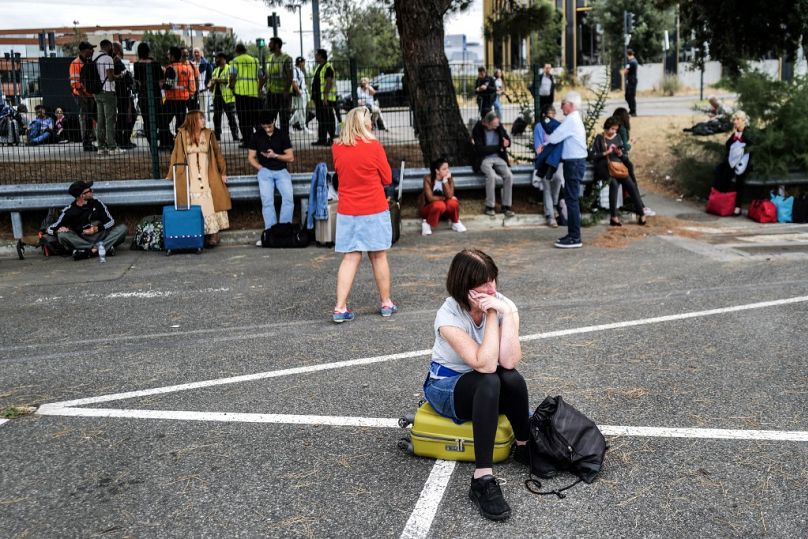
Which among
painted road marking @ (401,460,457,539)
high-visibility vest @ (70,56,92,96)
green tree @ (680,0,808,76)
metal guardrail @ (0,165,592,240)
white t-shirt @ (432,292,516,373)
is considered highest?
green tree @ (680,0,808,76)

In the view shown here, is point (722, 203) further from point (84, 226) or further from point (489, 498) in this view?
point (489, 498)

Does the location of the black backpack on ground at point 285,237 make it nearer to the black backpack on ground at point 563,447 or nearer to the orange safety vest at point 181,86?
the orange safety vest at point 181,86

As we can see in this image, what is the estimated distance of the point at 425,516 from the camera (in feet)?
13.6

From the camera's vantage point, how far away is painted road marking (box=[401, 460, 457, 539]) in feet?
13.1

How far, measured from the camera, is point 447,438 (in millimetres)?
4652

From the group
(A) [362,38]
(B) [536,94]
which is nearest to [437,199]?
(B) [536,94]

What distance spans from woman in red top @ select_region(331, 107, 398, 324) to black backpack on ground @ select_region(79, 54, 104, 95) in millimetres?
6734

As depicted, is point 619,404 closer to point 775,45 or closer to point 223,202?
point 223,202

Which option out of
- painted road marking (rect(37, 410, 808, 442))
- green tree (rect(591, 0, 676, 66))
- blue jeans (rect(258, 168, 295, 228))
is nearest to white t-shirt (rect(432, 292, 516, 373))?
painted road marking (rect(37, 410, 808, 442))

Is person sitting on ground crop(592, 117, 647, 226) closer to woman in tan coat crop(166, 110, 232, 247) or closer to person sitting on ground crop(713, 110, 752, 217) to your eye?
person sitting on ground crop(713, 110, 752, 217)

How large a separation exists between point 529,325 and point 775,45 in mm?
10942

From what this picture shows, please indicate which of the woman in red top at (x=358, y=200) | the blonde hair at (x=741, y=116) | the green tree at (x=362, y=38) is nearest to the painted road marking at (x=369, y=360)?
the woman in red top at (x=358, y=200)

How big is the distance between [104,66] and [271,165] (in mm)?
4324

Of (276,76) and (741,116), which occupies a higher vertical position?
(276,76)
